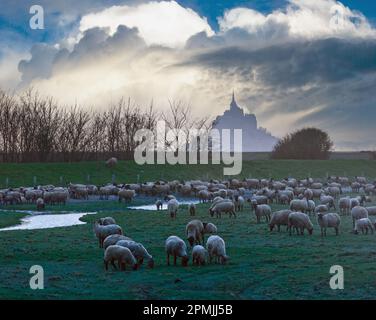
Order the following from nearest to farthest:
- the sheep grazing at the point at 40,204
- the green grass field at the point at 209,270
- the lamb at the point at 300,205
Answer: the green grass field at the point at 209,270 < the lamb at the point at 300,205 < the sheep grazing at the point at 40,204

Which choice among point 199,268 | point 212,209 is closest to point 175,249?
point 199,268

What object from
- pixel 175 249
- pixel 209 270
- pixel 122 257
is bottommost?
pixel 209 270

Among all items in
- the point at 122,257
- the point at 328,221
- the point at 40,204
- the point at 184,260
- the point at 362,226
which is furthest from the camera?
the point at 40,204

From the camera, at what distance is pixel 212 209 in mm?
32562

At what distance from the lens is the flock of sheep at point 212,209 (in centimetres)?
1842

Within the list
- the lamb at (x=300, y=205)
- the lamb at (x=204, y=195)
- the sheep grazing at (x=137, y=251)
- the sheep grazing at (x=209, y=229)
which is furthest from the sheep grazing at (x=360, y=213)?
the lamb at (x=204, y=195)

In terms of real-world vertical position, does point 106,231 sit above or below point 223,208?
below

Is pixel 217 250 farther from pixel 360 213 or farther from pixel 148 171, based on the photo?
pixel 148 171

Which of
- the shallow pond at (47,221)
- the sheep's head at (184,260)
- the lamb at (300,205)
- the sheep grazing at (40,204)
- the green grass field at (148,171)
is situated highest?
the green grass field at (148,171)

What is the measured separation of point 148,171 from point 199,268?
179 feet

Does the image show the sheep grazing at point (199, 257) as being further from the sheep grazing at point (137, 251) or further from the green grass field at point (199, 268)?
the sheep grazing at point (137, 251)

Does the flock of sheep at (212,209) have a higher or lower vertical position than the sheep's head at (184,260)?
higher

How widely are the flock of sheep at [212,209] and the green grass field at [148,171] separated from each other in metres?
11.1

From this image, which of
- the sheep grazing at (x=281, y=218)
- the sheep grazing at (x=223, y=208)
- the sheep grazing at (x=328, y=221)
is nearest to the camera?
the sheep grazing at (x=328, y=221)
